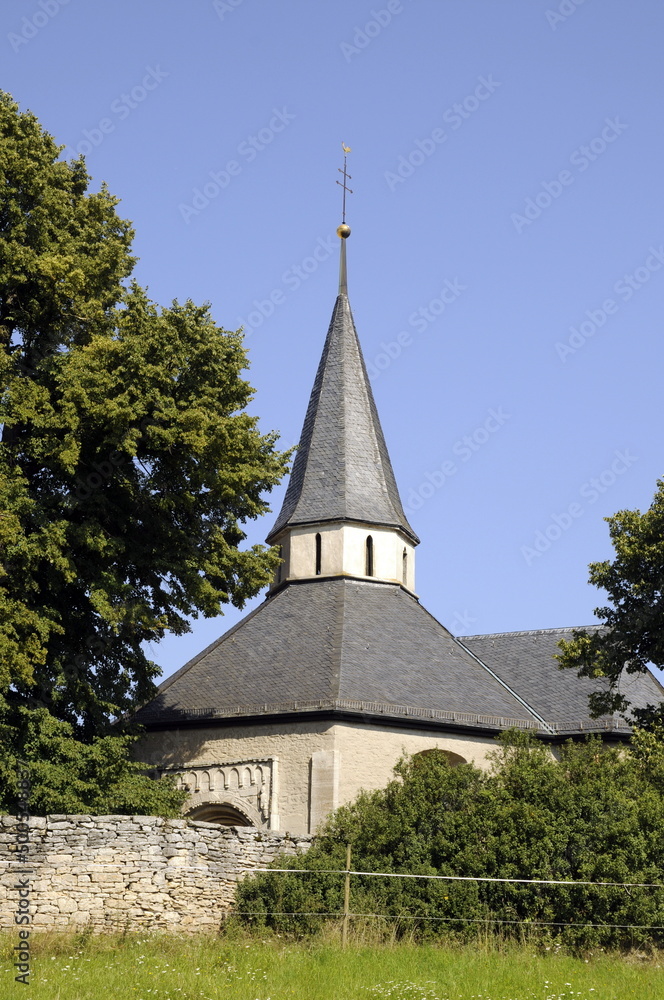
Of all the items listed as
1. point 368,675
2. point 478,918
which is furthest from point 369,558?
point 478,918

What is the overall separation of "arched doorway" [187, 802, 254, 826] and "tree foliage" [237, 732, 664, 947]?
5737 millimetres

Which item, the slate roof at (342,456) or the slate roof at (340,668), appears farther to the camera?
the slate roof at (342,456)

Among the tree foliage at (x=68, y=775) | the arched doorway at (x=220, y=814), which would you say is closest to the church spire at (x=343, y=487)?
the arched doorway at (x=220, y=814)

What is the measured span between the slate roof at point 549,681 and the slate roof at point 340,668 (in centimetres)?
66

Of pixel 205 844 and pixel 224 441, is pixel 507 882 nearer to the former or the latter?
pixel 205 844

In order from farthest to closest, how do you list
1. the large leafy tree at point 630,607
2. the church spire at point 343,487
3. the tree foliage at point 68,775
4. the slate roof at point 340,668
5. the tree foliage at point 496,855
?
the church spire at point 343,487 → the slate roof at point 340,668 → the large leafy tree at point 630,607 → the tree foliage at point 68,775 → the tree foliage at point 496,855

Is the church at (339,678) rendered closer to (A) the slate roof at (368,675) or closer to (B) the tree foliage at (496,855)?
(A) the slate roof at (368,675)

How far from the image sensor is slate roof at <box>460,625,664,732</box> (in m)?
27.5

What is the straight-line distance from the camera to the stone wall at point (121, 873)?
17.2 metres

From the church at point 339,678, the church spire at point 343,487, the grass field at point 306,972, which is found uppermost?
the church spire at point 343,487

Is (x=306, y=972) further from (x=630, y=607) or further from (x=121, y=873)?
(x=630, y=607)

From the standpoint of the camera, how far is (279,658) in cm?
2667

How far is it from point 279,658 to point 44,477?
7.21m

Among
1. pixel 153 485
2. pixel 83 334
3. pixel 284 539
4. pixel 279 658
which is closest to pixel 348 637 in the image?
pixel 279 658
